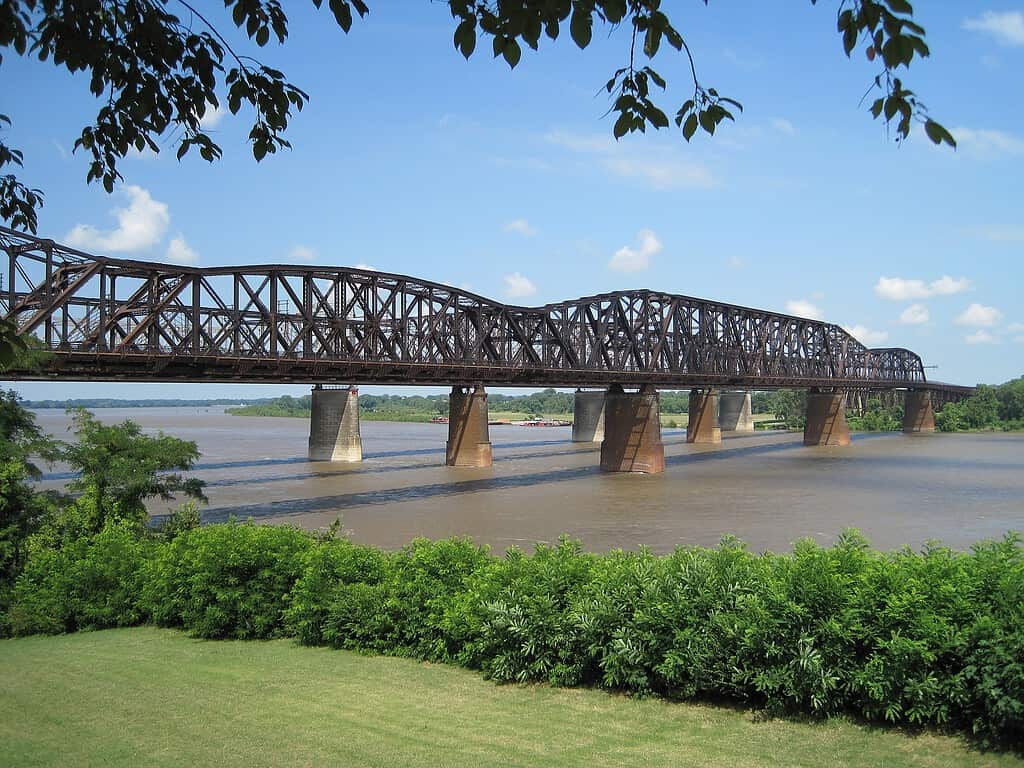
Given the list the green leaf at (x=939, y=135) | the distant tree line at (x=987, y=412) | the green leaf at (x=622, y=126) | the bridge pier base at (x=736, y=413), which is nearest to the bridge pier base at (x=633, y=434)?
the green leaf at (x=622, y=126)

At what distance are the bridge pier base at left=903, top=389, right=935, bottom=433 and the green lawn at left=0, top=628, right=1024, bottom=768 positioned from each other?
14389 cm

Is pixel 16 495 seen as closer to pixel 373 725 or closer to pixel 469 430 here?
pixel 373 725

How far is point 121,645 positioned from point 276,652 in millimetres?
3155

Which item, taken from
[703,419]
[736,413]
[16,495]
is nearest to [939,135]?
[16,495]

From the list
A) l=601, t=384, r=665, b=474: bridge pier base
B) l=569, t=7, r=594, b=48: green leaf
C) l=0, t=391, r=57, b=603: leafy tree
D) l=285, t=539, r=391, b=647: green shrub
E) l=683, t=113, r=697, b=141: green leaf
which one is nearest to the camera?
l=569, t=7, r=594, b=48: green leaf

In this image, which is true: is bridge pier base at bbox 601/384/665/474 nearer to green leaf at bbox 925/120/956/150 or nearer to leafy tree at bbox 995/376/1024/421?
green leaf at bbox 925/120/956/150

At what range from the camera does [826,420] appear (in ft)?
362

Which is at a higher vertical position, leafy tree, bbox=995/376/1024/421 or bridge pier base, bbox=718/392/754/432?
leafy tree, bbox=995/376/1024/421

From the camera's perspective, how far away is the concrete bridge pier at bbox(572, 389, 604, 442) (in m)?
114

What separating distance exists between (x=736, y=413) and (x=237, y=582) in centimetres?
13940

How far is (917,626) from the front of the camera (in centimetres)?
948

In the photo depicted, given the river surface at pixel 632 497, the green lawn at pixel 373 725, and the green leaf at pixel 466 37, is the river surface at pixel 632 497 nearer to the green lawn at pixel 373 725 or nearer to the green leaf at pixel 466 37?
the green lawn at pixel 373 725

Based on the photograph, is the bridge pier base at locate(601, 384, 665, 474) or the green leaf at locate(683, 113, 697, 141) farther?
the bridge pier base at locate(601, 384, 665, 474)

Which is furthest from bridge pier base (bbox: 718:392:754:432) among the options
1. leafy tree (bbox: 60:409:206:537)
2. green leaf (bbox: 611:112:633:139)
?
green leaf (bbox: 611:112:633:139)
